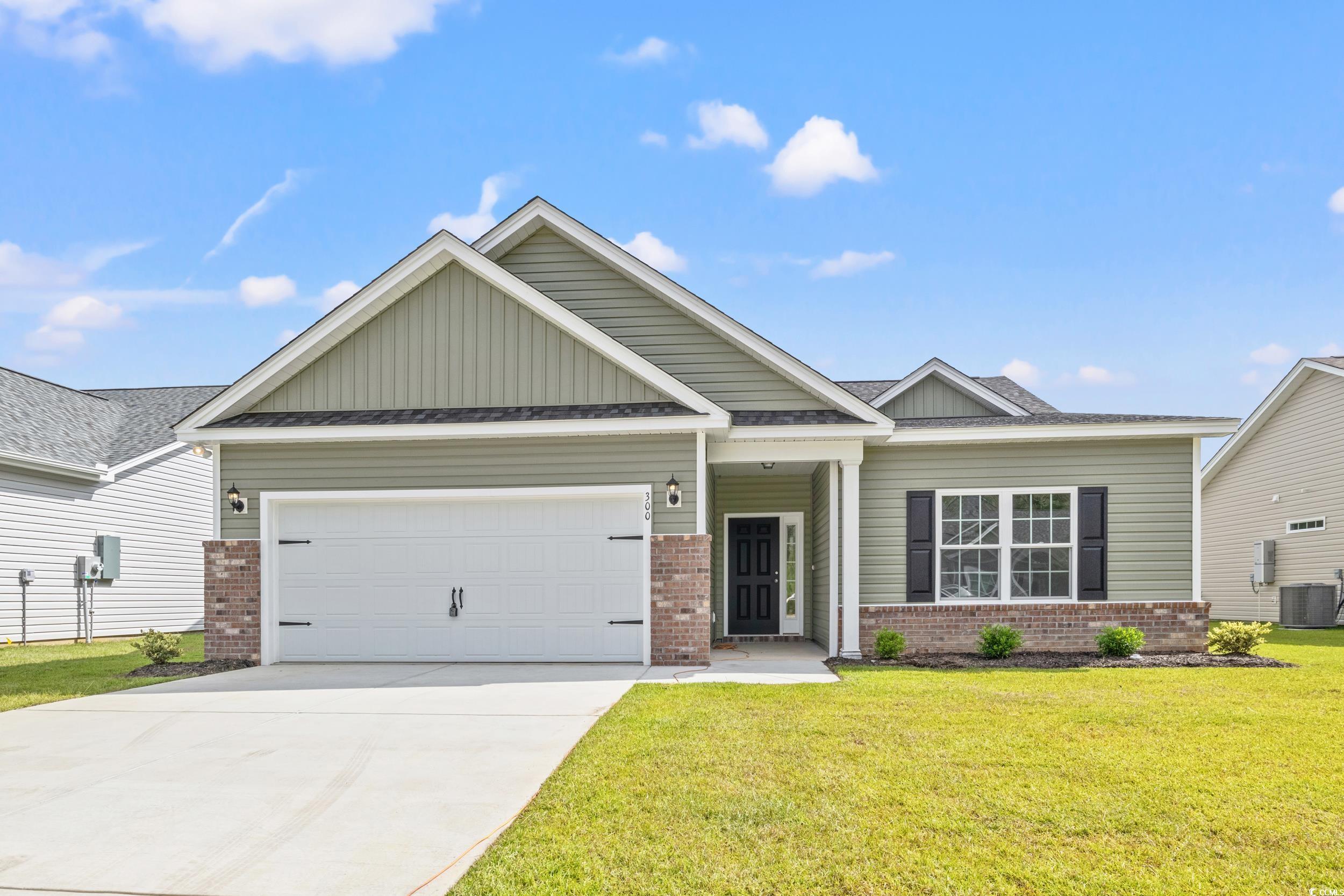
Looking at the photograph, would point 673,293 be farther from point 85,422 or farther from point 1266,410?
point 1266,410

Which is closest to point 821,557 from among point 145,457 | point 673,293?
point 673,293

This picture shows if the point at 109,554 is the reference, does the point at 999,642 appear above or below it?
below

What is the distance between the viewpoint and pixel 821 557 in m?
14.3

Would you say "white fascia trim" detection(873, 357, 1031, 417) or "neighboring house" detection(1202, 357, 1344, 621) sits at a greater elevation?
"white fascia trim" detection(873, 357, 1031, 417)

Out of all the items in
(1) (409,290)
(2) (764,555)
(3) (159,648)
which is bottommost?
(3) (159,648)

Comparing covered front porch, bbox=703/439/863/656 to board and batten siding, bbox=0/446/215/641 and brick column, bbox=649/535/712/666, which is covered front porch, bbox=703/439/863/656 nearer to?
brick column, bbox=649/535/712/666

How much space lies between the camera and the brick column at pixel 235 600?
12.0 metres

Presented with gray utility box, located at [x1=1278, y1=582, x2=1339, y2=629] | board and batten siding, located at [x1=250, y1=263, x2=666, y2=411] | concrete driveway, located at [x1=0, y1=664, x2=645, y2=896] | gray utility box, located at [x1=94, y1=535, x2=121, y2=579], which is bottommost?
gray utility box, located at [x1=1278, y1=582, x2=1339, y2=629]

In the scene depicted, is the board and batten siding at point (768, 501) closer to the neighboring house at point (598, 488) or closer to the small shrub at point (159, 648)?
the neighboring house at point (598, 488)

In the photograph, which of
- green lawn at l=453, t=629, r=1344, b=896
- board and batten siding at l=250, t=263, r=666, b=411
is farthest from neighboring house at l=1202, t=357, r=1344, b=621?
board and batten siding at l=250, t=263, r=666, b=411

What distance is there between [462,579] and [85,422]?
45.8 feet

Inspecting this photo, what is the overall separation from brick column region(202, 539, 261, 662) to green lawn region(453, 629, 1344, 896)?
619cm

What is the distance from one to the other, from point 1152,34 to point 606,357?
11.5 metres

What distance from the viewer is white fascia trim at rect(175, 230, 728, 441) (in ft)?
38.2
